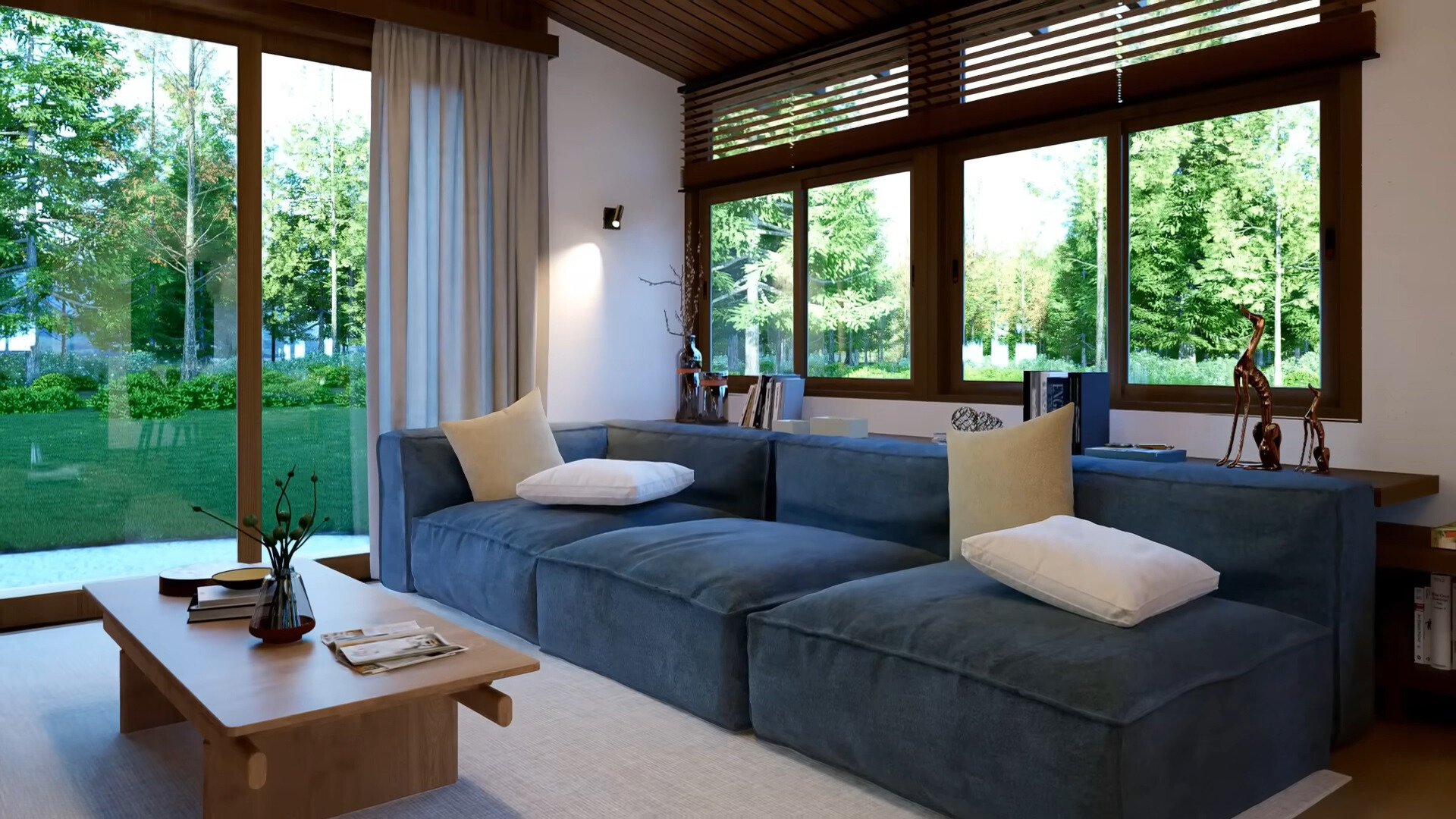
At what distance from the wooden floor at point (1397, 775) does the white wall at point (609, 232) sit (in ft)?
12.3

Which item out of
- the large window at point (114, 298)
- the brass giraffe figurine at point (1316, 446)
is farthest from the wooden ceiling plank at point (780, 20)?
the brass giraffe figurine at point (1316, 446)

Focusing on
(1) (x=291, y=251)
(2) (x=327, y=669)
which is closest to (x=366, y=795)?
(2) (x=327, y=669)

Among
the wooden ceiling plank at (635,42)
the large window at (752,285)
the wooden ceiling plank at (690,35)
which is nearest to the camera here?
the wooden ceiling plank at (690,35)

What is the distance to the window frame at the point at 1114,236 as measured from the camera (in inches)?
126

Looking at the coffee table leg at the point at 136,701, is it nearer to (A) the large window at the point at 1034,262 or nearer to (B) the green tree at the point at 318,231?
(B) the green tree at the point at 318,231

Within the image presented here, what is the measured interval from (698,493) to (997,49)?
2130 millimetres

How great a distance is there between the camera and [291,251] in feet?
15.1

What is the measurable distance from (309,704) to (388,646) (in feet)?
1.16

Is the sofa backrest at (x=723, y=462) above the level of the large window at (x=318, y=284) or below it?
below

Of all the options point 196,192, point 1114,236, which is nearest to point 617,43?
point 196,192

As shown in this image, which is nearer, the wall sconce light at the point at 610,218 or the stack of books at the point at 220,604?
the stack of books at the point at 220,604

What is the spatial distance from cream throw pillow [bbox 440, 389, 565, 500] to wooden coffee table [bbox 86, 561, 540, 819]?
1.56 metres

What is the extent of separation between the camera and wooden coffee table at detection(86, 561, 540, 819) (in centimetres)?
196

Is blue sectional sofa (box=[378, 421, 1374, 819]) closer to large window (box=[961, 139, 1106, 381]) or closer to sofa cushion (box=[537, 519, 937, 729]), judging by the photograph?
sofa cushion (box=[537, 519, 937, 729])
